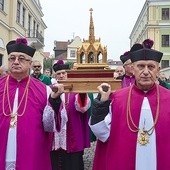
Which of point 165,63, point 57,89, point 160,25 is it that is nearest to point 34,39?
point 165,63

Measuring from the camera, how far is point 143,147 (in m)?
3.22

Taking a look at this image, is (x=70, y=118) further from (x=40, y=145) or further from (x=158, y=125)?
(x=158, y=125)

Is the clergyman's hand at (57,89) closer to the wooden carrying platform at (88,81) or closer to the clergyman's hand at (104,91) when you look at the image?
the wooden carrying platform at (88,81)

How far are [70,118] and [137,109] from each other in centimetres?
214

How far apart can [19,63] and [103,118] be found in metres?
1.10

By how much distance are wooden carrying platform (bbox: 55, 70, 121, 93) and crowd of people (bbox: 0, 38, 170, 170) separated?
0.41 feet

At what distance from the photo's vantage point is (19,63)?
3664 mm

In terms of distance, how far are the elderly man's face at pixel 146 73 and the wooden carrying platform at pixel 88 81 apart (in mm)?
389

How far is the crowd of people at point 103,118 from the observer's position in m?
3.23

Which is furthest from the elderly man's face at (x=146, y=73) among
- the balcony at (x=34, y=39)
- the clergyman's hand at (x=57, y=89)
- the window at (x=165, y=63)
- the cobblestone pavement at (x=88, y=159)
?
the window at (x=165, y=63)

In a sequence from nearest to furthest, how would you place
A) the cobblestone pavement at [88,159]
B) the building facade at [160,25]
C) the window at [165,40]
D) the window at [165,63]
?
the cobblestone pavement at [88,159]
the window at [165,63]
the building facade at [160,25]
the window at [165,40]

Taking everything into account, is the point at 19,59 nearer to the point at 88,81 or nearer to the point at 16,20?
the point at 88,81

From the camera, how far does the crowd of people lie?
3227mm

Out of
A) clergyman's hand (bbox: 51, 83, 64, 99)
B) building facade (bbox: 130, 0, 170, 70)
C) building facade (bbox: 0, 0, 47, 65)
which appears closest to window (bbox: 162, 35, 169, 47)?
building facade (bbox: 130, 0, 170, 70)
